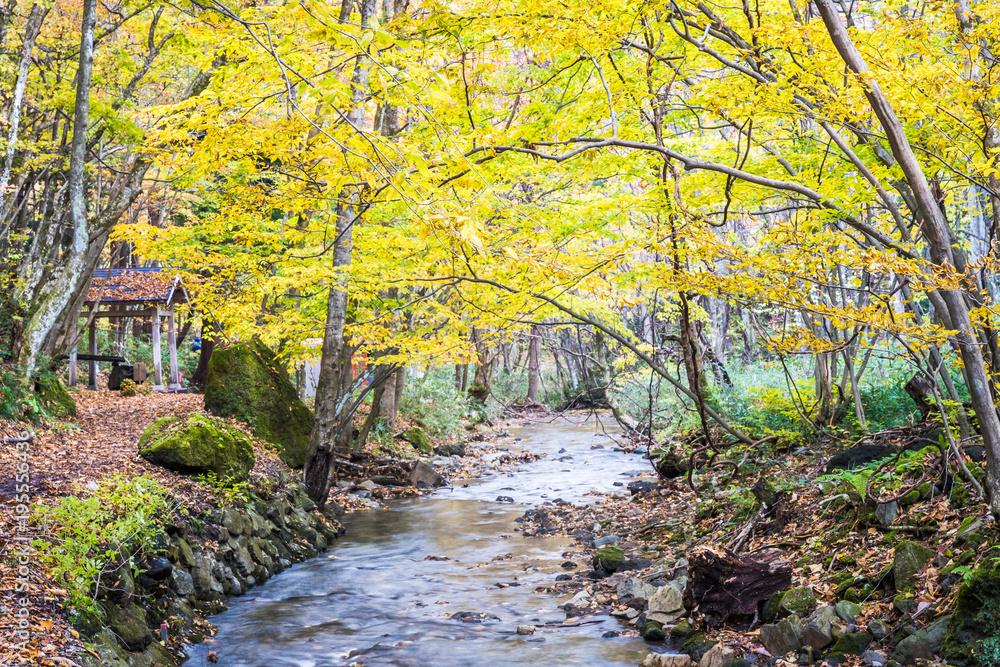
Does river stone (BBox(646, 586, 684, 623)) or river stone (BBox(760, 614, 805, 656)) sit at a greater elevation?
river stone (BBox(760, 614, 805, 656))

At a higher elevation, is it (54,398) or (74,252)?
(74,252)

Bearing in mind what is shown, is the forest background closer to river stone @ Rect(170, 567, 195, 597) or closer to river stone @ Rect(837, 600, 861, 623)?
river stone @ Rect(837, 600, 861, 623)

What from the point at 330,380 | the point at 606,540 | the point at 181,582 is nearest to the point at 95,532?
the point at 181,582

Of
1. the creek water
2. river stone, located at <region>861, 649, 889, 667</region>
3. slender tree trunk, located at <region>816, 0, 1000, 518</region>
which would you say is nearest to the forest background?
slender tree trunk, located at <region>816, 0, 1000, 518</region>

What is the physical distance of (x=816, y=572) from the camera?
5.88 metres

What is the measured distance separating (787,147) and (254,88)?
6.52m

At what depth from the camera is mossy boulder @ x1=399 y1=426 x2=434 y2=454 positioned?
16812 mm

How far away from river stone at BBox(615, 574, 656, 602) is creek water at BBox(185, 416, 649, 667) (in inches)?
21.5

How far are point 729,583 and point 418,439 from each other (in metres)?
11.9

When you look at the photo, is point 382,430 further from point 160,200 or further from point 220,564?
point 160,200

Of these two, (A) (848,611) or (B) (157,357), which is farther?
(B) (157,357)

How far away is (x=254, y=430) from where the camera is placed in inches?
460

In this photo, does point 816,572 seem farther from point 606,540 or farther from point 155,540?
point 155,540

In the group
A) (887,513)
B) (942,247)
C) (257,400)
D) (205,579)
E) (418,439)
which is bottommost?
(418,439)
